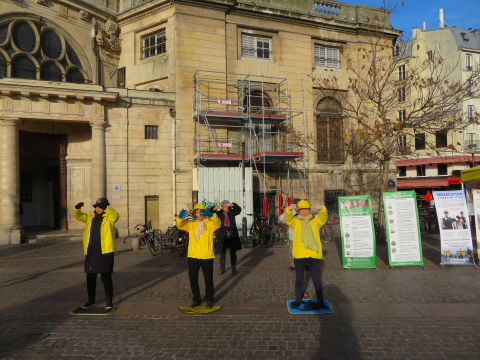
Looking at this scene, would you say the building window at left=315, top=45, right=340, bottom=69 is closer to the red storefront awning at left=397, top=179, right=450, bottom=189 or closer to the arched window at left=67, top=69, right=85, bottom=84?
the arched window at left=67, top=69, right=85, bottom=84

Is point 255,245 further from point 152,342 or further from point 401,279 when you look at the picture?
point 152,342

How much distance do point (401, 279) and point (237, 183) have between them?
883cm

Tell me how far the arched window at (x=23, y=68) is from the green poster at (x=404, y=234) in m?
16.8

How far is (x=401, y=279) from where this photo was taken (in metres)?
7.95

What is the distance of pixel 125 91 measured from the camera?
54.3ft

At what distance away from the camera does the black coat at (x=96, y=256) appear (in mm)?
6008

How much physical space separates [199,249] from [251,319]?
1404 millimetres

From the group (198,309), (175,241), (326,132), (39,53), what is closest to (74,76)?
(39,53)

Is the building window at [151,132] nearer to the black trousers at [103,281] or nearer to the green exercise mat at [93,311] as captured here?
the black trousers at [103,281]

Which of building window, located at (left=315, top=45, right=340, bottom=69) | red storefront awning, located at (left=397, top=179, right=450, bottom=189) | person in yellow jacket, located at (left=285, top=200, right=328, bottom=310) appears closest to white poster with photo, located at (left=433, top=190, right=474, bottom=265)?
person in yellow jacket, located at (left=285, top=200, right=328, bottom=310)

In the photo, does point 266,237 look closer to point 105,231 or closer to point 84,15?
point 105,231

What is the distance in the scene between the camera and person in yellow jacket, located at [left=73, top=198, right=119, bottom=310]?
237 inches

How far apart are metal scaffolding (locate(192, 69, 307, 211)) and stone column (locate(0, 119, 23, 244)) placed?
7499 millimetres

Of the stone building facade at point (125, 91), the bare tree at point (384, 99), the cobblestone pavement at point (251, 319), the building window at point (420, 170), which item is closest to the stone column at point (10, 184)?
the stone building facade at point (125, 91)
